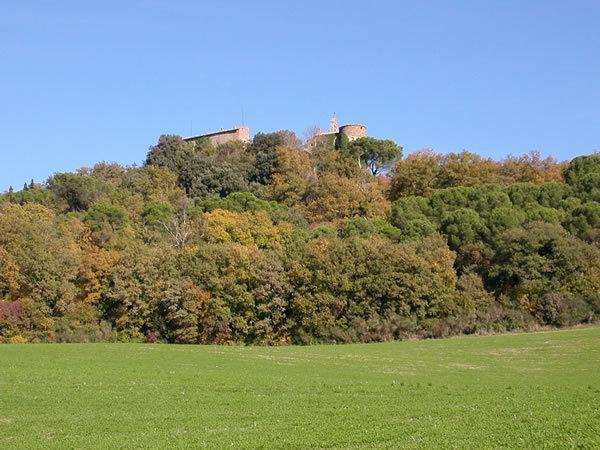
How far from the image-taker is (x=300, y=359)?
130ft

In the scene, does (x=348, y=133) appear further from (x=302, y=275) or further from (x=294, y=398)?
(x=294, y=398)

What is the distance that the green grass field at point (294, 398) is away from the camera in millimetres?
16812

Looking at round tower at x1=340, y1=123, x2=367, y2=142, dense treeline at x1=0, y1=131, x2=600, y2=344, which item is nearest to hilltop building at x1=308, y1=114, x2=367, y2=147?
round tower at x1=340, y1=123, x2=367, y2=142

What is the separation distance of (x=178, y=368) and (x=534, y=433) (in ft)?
67.5

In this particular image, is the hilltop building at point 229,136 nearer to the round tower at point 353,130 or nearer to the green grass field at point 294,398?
the round tower at point 353,130

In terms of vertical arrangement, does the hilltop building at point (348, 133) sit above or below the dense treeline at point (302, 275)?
above

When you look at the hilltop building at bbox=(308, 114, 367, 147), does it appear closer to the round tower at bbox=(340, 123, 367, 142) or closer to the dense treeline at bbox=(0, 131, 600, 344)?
the round tower at bbox=(340, 123, 367, 142)

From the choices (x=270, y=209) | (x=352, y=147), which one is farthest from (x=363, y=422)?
(x=352, y=147)

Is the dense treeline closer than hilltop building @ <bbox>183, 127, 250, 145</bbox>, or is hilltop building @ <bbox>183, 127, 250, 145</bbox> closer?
the dense treeline

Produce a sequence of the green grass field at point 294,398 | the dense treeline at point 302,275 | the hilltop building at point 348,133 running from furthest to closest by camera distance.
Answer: the hilltop building at point 348,133
the dense treeline at point 302,275
the green grass field at point 294,398

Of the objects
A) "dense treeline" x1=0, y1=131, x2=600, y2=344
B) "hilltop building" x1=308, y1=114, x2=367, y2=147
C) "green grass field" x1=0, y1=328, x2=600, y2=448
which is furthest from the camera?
"hilltop building" x1=308, y1=114, x2=367, y2=147

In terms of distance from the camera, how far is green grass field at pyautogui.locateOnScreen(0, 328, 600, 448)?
1681cm

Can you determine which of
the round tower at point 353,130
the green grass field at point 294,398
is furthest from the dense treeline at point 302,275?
the round tower at point 353,130

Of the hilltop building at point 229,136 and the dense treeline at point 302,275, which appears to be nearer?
the dense treeline at point 302,275
